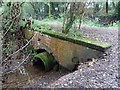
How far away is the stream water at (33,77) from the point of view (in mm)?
4271

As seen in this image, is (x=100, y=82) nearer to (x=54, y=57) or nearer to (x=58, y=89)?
(x=58, y=89)

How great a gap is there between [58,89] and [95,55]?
1.59 m

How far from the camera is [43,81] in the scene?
177 inches

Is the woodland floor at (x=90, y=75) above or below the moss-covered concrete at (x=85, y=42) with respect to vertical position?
below

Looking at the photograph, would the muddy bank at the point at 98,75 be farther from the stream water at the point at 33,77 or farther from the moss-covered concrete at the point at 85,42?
the stream water at the point at 33,77

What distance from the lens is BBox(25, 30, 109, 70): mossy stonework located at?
4062 mm

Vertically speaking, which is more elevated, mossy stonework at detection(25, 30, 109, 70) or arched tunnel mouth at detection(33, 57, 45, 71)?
mossy stonework at detection(25, 30, 109, 70)

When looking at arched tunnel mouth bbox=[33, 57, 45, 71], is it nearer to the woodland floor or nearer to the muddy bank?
the woodland floor

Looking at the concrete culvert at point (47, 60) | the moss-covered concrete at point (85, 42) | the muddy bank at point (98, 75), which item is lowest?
the concrete culvert at point (47, 60)

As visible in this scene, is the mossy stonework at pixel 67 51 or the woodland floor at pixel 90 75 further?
the mossy stonework at pixel 67 51

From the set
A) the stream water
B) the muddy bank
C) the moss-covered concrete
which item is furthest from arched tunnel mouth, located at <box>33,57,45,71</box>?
the muddy bank

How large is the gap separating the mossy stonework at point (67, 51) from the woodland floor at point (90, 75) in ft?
0.84

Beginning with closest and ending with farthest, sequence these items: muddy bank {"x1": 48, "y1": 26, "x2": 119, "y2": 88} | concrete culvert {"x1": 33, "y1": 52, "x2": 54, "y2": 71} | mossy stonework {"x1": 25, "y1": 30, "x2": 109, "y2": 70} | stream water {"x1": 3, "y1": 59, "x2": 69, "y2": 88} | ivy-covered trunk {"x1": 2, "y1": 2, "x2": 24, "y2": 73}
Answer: ivy-covered trunk {"x1": 2, "y1": 2, "x2": 24, "y2": 73} → muddy bank {"x1": 48, "y1": 26, "x2": 119, "y2": 88} → mossy stonework {"x1": 25, "y1": 30, "x2": 109, "y2": 70} → stream water {"x1": 3, "y1": 59, "x2": 69, "y2": 88} → concrete culvert {"x1": 33, "y1": 52, "x2": 54, "y2": 71}

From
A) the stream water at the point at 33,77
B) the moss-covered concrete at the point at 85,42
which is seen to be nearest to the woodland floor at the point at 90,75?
the stream water at the point at 33,77
